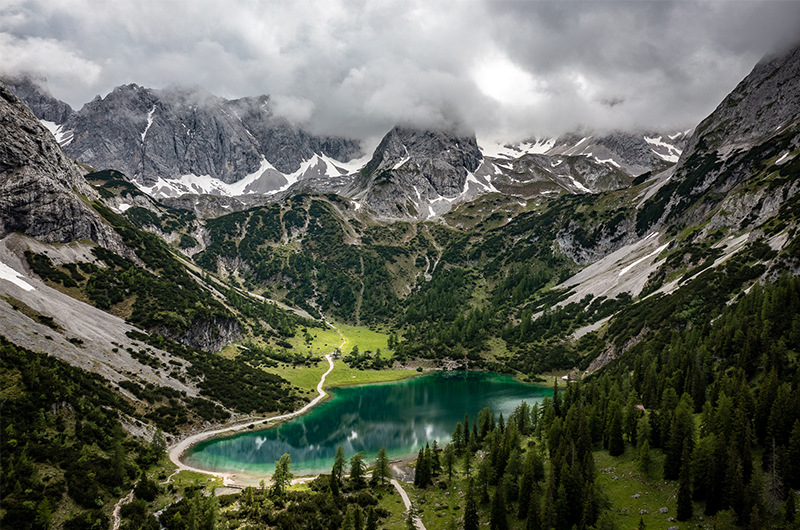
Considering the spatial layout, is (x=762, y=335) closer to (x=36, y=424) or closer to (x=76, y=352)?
(x=36, y=424)

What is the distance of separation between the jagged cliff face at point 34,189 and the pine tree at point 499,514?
5287 inches

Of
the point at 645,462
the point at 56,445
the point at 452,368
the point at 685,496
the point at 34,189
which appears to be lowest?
the point at 56,445

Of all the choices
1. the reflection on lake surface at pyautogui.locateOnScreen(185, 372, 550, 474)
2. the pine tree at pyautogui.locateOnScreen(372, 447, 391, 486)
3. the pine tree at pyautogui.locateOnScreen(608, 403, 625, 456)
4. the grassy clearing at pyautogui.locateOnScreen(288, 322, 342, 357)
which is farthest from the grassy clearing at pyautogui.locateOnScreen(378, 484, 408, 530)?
the grassy clearing at pyautogui.locateOnScreen(288, 322, 342, 357)

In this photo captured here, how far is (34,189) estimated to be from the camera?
115m

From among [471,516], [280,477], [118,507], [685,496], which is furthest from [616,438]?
[118,507]

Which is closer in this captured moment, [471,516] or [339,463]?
[471,516]

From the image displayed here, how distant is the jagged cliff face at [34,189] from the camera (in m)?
110

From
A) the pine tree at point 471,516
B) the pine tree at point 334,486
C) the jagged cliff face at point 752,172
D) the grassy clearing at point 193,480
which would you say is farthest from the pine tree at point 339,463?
the jagged cliff face at point 752,172

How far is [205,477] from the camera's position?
2488 inches

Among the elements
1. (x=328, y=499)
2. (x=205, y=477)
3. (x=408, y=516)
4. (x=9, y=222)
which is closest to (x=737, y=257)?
(x=408, y=516)

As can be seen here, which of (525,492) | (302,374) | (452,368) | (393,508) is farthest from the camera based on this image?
(452,368)

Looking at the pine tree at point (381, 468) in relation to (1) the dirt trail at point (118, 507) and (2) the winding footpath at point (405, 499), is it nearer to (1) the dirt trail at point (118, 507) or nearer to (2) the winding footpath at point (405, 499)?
(2) the winding footpath at point (405, 499)

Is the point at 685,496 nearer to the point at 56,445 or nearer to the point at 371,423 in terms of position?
the point at 56,445

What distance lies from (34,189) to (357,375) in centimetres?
11527
